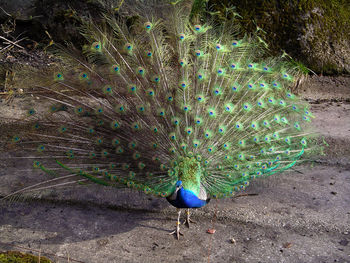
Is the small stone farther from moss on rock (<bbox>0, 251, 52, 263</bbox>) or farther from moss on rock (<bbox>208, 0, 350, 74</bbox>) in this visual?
moss on rock (<bbox>208, 0, 350, 74</bbox>)

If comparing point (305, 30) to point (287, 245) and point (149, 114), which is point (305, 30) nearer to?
point (149, 114)

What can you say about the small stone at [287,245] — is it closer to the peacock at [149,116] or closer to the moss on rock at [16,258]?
the peacock at [149,116]

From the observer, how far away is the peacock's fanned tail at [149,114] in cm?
338

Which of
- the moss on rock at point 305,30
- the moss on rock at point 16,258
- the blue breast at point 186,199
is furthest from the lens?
the moss on rock at point 305,30

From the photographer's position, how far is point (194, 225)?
3650 mm

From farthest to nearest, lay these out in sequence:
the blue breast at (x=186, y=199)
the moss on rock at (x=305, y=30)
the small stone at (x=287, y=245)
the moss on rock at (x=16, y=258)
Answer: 1. the moss on rock at (x=305, y=30)
2. the small stone at (x=287, y=245)
3. the blue breast at (x=186, y=199)
4. the moss on rock at (x=16, y=258)

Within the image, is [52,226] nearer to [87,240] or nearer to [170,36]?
[87,240]

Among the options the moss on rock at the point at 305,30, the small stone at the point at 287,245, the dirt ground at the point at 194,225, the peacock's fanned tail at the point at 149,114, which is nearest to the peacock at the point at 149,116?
the peacock's fanned tail at the point at 149,114

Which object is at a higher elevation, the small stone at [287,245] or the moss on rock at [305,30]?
A: the moss on rock at [305,30]

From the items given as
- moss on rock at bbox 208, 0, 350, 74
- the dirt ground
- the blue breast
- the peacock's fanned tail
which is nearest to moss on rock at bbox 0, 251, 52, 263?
the dirt ground

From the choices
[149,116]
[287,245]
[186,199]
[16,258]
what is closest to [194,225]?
[186,199]

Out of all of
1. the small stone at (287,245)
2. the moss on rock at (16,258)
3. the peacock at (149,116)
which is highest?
the peacock at (149,116)

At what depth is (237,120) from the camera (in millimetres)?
3600

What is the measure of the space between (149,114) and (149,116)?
0.02 metres
